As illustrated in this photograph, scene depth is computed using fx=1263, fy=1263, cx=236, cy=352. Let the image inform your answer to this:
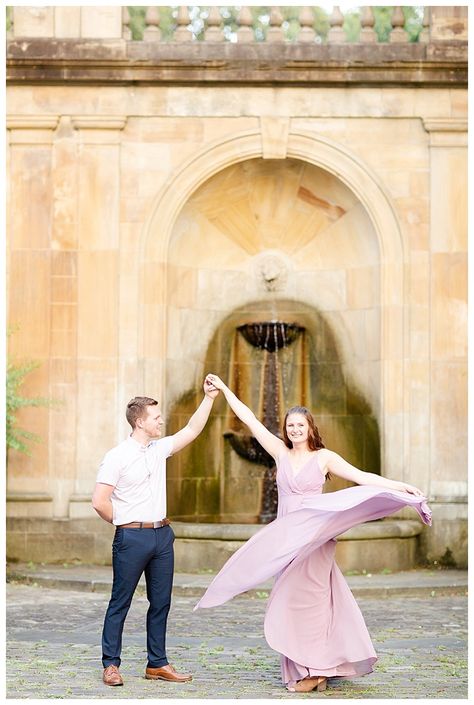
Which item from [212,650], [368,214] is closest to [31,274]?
[368,214]

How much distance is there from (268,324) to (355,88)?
307 centimetres

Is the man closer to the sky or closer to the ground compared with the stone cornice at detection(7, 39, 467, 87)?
closer to the ground

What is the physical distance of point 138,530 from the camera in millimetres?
7645

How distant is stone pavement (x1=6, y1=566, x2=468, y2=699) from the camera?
7574 millimetres

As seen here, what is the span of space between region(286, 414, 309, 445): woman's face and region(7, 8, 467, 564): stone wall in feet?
22.8

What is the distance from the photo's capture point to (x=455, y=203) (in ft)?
48.8

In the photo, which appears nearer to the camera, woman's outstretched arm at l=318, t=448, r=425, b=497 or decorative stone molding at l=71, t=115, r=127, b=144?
woman's outstretched arm at l=318, t=448, r=425, b=497

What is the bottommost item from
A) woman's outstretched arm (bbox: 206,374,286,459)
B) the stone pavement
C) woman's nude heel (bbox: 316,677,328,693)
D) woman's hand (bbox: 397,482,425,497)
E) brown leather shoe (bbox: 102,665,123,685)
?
the stone pavement

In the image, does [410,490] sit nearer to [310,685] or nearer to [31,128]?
[310,685]

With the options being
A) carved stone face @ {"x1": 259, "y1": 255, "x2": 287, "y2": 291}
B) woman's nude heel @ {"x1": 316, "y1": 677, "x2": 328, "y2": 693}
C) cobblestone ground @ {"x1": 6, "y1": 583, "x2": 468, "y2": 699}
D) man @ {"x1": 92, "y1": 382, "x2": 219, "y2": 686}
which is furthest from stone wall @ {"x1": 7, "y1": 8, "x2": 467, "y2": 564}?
woman's nude heel @ {"x1": 316, "y1": 677, "x2": 328, "y2": 693}

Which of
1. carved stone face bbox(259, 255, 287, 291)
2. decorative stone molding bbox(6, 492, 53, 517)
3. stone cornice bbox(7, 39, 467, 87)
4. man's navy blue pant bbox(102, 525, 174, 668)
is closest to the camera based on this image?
man's navy blue pant bbox(102, 525, 174, 668)

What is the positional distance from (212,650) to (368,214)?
731 cm

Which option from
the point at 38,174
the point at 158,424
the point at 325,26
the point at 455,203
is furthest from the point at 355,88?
the point at 325,26

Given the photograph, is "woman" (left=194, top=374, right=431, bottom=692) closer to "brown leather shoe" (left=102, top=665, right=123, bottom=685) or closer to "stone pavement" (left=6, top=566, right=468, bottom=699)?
"stone pavement" (left=6, top=566, right=468, bottom=699)
